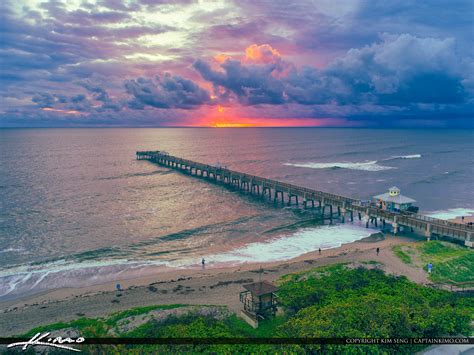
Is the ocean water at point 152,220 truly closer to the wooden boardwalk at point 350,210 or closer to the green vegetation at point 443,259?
the wooden boardwalk at point 350,210

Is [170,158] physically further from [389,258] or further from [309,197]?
[389,258]

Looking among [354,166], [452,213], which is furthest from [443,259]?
[354,166]

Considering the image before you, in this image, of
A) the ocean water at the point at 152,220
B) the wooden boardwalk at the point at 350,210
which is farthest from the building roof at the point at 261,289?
the wooden boardwalk at the point at 350,210

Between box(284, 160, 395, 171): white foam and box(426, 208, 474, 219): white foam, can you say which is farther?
box(284, 160, 395, 171): white foam

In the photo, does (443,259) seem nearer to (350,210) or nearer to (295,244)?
(295,244)

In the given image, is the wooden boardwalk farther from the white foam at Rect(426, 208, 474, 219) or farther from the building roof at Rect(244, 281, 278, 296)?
the building roof at Rect(244, 281, 278, 296)
